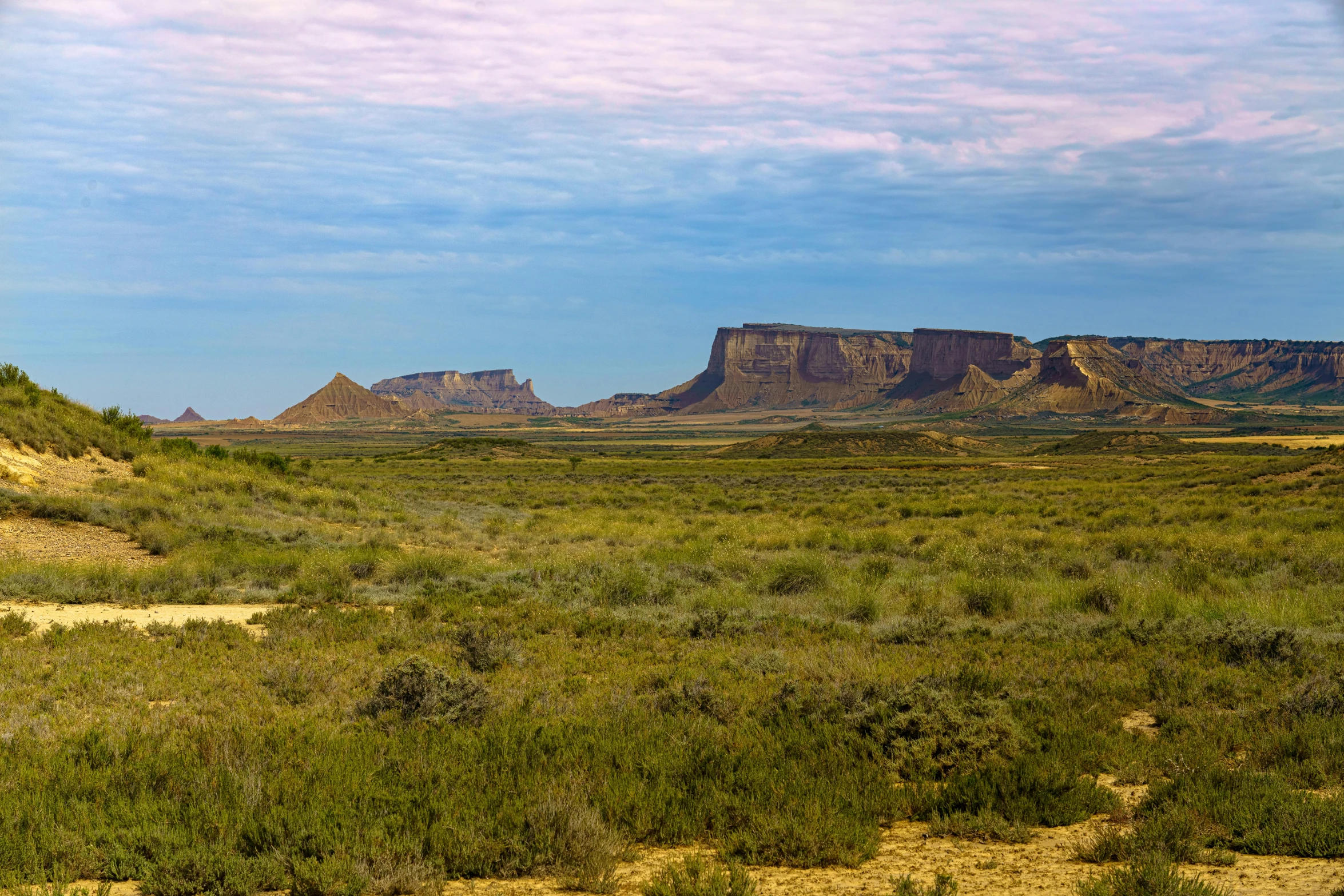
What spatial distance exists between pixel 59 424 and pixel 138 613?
16.7 m

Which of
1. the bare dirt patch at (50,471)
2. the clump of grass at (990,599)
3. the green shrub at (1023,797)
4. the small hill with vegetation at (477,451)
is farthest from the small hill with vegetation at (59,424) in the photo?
the small hill with vegetation at (477,451)

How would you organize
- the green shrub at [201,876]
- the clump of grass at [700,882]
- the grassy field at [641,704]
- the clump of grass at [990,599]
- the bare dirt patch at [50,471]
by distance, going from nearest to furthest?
the clump of grass at [700,882]
the green shrub at [201,876]
the grassy field at [641,704]
the clump of grass at [990,599]
the bare dirt patch at [50,471]

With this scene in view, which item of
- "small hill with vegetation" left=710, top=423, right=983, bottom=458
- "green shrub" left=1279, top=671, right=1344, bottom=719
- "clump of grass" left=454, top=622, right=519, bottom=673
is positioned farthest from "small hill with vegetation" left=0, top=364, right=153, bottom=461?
"small hill with vegetation" left=710, top=423, right=983, bottom=458

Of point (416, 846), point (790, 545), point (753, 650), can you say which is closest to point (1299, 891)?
Answer: point (416, 846)

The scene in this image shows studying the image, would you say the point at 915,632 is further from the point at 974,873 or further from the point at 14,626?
the point at 14,626

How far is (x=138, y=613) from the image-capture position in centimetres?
1270

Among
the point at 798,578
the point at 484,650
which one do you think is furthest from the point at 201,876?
the point at 798,578

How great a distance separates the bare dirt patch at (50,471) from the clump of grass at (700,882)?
20.7 metres

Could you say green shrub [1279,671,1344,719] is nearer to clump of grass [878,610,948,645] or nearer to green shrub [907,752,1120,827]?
green shrub [907,752,1120,827]

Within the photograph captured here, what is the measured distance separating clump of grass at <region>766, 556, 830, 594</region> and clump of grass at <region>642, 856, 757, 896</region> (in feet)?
35.7

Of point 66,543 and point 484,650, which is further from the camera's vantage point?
point 66,543

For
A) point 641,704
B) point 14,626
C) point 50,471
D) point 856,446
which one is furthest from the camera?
point 856,446

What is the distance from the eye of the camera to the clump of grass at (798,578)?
1583 cm

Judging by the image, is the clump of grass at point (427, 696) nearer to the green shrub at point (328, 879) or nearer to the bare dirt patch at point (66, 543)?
the green shrub at point (328, 879)
